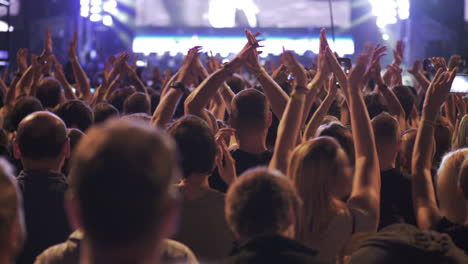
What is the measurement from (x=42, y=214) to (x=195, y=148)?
79cm

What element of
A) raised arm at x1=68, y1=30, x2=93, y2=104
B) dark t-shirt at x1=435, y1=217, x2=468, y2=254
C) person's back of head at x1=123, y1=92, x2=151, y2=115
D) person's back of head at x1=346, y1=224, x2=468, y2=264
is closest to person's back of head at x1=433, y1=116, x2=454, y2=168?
dark t-shirt at x1=435, y1=217, x2=468, y2=254

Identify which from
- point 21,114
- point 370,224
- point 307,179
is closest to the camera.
→ point 307,179

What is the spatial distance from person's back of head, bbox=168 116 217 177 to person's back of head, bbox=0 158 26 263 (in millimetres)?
1202

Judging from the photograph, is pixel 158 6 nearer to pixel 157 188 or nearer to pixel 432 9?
pixel 432 9

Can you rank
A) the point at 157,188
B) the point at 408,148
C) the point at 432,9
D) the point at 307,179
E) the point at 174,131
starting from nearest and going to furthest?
the point at 157,188 < the point at 307,179 < the point at 174,131 < the point at 408,148 < the point at 432,9

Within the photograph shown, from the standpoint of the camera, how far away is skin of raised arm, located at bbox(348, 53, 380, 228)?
2.58 metres

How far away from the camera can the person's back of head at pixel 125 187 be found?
3.89 feet

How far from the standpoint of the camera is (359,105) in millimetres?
3014

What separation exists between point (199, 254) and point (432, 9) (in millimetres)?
18437

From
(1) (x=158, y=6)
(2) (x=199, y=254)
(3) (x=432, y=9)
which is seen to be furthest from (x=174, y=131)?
(1) (x=158, y=6)

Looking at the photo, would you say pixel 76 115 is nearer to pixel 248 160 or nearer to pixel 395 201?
pixel 248 160

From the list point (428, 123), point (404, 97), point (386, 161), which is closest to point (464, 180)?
point (428, 123)

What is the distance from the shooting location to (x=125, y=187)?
3.89 feet

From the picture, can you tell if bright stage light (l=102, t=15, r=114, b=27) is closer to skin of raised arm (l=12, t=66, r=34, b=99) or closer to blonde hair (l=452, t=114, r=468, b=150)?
skin of raised arm (l=12, t=66, r=34, b=99)
